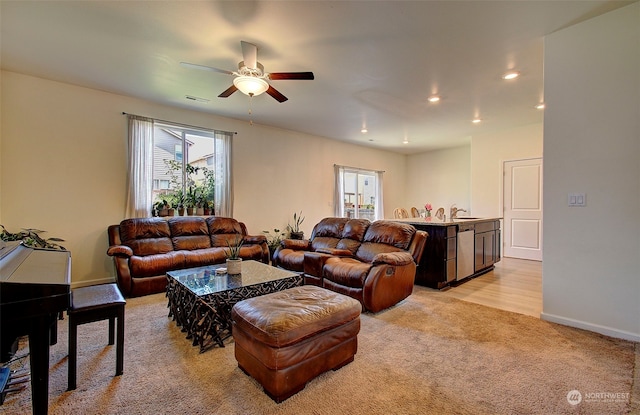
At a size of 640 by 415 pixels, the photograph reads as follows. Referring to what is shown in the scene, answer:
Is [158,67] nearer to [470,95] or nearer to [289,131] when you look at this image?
[289,131]

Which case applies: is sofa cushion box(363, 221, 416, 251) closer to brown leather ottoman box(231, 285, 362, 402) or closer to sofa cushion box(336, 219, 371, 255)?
sofa cushion box(336, 219, 371, 255)

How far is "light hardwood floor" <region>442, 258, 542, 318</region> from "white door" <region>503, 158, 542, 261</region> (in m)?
0.90

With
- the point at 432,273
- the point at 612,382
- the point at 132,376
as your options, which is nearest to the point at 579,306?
the point at 612,382

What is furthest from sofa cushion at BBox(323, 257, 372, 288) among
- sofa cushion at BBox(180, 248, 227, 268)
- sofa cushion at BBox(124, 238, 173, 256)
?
sofa cushion at BBox(124, 238, 173, 256)

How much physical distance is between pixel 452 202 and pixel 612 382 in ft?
21.7

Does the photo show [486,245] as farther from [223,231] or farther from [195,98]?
[195,98]

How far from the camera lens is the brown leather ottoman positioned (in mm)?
1673

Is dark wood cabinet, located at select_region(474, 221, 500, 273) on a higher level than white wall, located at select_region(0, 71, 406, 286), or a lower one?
lower

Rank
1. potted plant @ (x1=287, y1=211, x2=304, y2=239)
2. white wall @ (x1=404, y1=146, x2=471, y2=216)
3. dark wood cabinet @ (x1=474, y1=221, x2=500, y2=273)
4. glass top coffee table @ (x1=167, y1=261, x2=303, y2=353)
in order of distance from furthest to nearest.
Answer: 1. white wall @ (x1=404, y1=146, x2=471, y2=216)
2. potted plant @ (x1=287, y1=211, x2=304, y2=239)
3. dark wood cabinet @ (x1=474, y1=221, x2=500, y2=273)
4. glass top coffee table @ (x1=167, y1=261, x2=303, y2=353)

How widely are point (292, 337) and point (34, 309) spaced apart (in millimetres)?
1237

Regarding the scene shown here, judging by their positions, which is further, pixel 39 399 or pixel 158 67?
pixel 158 67

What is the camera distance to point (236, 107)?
4.85 m

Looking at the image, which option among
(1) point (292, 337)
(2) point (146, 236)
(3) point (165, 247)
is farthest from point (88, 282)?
(1) point (292, 337)

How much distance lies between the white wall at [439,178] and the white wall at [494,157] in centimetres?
114
